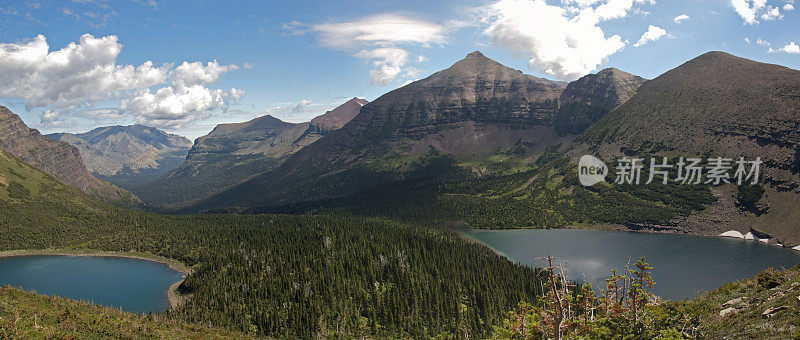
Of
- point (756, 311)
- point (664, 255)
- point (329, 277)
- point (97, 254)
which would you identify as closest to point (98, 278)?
point (97, 254)

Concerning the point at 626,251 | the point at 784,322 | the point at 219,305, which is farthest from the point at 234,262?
the point at 626,251

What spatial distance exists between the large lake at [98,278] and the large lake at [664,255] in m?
137

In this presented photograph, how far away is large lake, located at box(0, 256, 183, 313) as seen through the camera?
4813 inches

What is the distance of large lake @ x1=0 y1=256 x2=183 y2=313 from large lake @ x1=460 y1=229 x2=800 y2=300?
5410 inches

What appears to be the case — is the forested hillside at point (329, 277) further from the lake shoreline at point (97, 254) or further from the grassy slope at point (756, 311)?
the grassy slope at point (756, 311)

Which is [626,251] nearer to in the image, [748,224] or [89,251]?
[748,224]

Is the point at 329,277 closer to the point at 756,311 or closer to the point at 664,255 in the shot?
the point at 756,311

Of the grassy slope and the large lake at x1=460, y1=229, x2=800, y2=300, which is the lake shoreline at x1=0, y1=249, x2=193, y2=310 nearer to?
the large lake at x1=460, y1=229, x2=800, y2=300

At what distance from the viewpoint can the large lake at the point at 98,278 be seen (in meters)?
122

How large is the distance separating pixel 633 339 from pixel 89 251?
22967 centimetres

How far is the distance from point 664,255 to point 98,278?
9017 inches

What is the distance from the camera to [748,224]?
175 metres

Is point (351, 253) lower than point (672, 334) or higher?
lower

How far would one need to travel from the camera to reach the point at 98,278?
144 m
